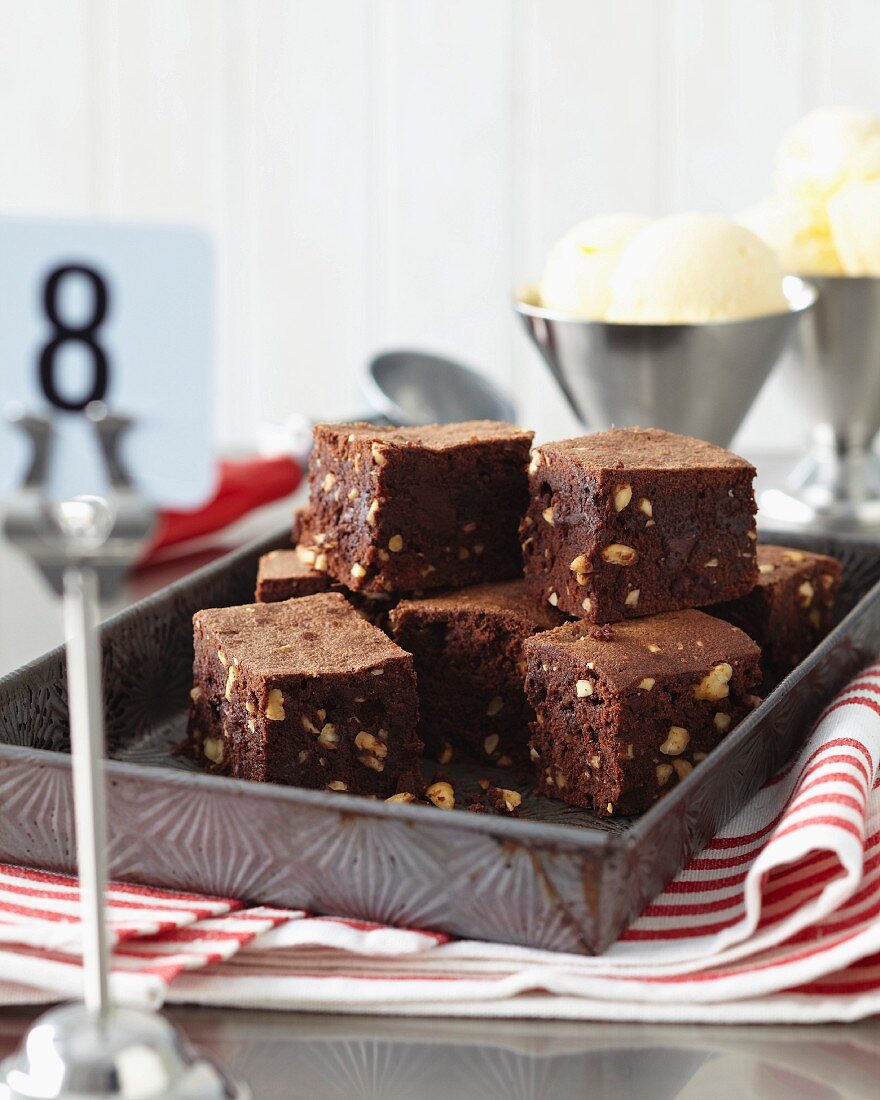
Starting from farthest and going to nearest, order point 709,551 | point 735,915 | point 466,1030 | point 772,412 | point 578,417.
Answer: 1. point 772,412
2. point 578,417
3. point 709,551
4. point 735,915
5. point 466,1030

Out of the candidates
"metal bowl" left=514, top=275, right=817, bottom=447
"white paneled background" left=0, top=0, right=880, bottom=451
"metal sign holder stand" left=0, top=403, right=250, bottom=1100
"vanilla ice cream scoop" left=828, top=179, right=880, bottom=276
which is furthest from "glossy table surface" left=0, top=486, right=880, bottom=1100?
"white paneled background" left=0, top=0, right=880, bottom=451

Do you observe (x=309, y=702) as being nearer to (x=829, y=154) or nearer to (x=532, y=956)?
(x=532, y=956)

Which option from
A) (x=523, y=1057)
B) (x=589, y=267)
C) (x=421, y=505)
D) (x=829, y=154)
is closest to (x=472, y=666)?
(x=421, y=505)

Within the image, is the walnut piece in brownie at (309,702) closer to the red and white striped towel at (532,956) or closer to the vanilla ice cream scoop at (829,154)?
the red and white striped towel at (532,956)

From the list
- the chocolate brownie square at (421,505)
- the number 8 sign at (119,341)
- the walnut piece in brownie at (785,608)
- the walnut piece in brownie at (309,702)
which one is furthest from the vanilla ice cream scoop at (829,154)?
the number 8 sign at (119,341)

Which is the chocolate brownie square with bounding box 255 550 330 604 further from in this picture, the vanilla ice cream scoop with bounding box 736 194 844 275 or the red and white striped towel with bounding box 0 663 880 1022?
the vanilla ice cream scoop with bounding box 736 194 844 275

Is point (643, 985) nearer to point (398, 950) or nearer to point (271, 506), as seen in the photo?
point (398, 950)

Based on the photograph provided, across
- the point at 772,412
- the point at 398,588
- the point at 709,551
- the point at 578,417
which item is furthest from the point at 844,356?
the point at 772,412
